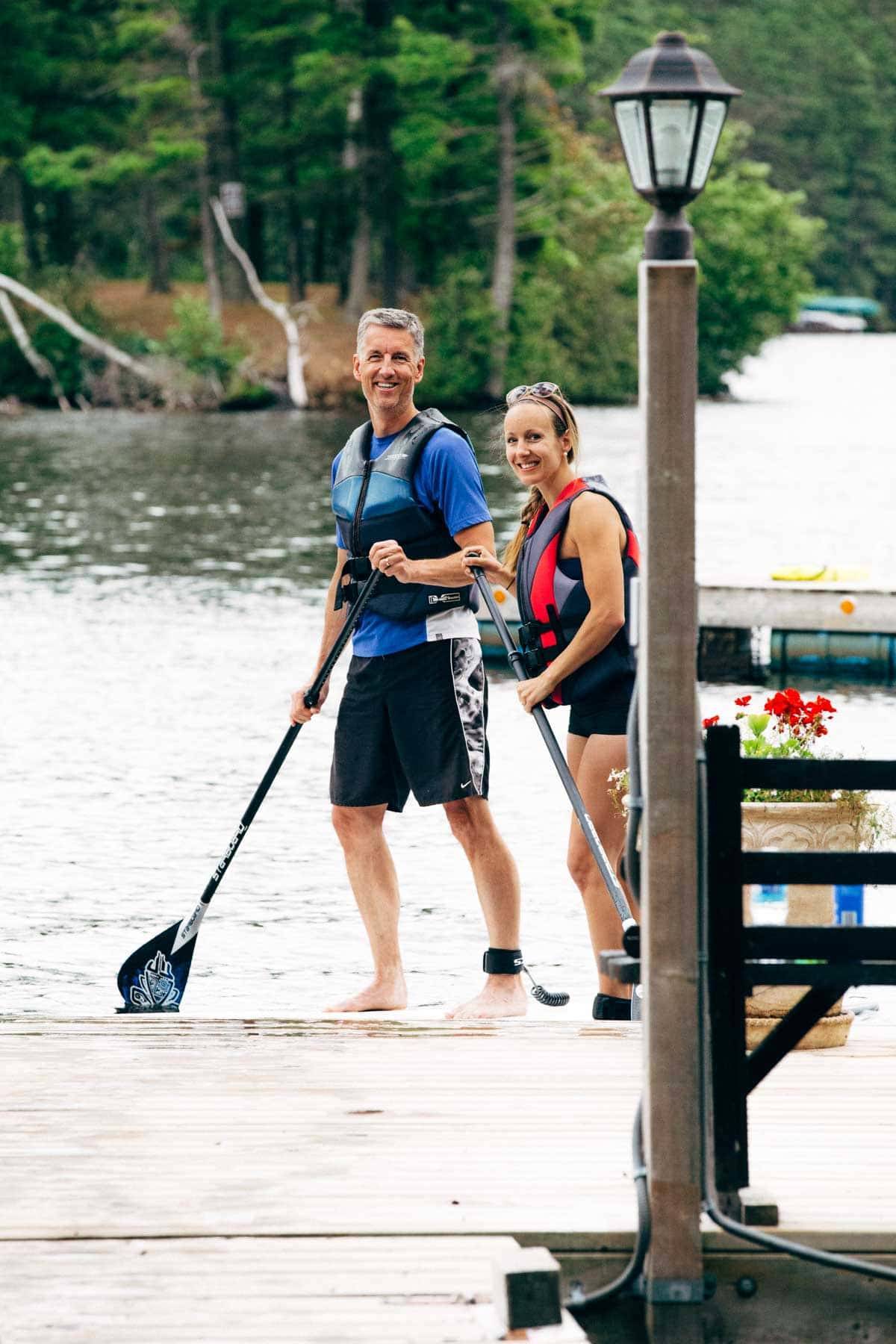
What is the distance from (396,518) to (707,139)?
2321 millimetres

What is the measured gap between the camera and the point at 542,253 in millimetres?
62938

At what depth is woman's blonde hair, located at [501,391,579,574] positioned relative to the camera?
623 cm

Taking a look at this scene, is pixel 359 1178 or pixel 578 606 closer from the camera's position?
pixel 359 1178

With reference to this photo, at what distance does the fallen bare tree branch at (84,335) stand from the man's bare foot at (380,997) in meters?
51.2

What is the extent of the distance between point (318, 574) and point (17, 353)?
3444 centimetres

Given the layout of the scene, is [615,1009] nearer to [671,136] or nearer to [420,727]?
[420,727]

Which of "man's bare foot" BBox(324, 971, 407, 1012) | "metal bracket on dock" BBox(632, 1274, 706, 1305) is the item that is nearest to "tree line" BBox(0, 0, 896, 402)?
"man's bare foot" BBox(324, 971, 407, 1012)

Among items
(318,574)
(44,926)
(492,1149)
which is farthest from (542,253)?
(492,1149)

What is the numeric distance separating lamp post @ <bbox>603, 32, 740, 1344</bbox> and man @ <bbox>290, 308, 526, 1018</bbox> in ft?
6.71

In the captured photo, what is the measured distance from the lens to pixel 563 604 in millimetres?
6309

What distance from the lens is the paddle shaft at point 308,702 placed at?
252 inches

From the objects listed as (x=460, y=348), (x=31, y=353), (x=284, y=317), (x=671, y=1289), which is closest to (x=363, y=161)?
(x=284, y=317)

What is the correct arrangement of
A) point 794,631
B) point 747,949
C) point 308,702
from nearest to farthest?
point 747,949
point 308,702
point 794,631

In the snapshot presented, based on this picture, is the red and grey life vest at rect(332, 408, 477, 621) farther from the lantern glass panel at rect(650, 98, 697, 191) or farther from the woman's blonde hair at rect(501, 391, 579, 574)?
the lantern glass panel at rect(650, 98, 697, 191)
